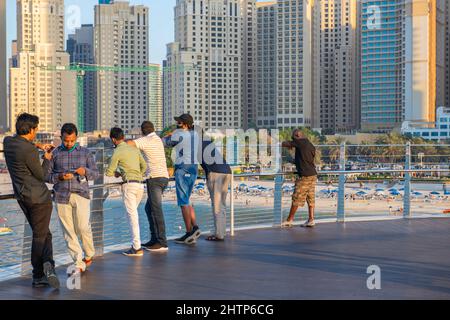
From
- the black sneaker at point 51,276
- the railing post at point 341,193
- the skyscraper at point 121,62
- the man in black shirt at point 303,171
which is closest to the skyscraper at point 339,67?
the skyscraper at point 121,62

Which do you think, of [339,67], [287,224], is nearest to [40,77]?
[339,67]

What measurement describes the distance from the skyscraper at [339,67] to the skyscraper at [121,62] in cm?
3246

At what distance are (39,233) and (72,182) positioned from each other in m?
0.74

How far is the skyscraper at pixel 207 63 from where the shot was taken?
12938 centimetres

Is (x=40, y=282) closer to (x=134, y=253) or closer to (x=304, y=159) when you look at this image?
(x=134, y=253)

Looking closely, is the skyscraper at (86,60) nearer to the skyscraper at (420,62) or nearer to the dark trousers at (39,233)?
the skyscraper at (420,62)

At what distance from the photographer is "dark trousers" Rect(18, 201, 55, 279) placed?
21.8 ft

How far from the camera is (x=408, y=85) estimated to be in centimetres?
10944

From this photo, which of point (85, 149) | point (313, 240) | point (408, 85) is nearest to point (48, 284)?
point (85, 149)

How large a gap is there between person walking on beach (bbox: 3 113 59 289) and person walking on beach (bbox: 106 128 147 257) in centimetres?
169

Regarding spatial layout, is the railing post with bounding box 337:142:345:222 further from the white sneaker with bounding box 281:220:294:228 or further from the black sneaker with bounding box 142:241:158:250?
the black sneaker with bounding box 142:241:158:250

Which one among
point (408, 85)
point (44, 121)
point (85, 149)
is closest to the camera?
point (85, 149)

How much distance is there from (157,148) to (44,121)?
128790 mm
